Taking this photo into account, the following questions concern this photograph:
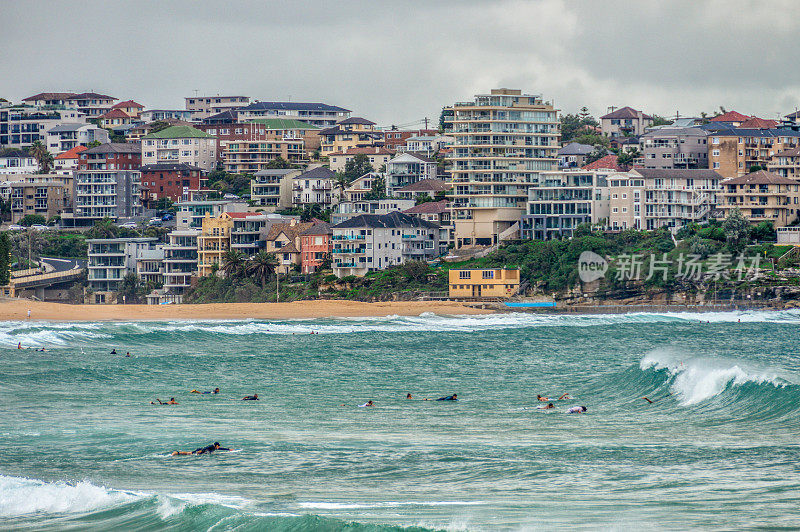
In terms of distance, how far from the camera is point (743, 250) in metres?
102

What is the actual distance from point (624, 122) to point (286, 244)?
232ft

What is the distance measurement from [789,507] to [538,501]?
5.16 m

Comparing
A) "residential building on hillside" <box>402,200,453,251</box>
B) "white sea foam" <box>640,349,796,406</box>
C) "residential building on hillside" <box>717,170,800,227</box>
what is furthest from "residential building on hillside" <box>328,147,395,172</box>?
"white sea foam" <box>640,349,796,406</box>

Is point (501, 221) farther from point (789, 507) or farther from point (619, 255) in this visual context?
point (789, 507)

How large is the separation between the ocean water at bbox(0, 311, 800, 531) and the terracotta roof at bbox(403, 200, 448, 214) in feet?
154

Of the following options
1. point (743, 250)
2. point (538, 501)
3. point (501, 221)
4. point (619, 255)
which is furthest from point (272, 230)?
point (538, 501)

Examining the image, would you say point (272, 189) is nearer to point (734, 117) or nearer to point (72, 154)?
point (72, 154)

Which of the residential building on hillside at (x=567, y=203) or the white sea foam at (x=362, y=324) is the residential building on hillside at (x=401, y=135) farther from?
the white sea foam at (x=362, y=324)

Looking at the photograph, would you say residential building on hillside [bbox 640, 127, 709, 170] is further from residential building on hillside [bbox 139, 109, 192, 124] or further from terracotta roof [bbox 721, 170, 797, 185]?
residential building on hillside [bbox 139, 109, 192, 124]

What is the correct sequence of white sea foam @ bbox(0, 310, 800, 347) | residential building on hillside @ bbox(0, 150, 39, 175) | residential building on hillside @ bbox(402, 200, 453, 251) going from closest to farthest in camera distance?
white sea foam @ bbox(0, 310, 800, 347) → residential building on hillside @ bbox(402, 200, 453, 251) → residential building on hillside @ bbox(0, 150, 39, 175)

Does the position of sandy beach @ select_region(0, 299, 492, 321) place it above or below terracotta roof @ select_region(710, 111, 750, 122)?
below

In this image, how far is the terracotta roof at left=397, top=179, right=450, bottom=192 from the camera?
12750 centimetres

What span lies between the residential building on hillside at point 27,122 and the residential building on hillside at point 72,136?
822cm

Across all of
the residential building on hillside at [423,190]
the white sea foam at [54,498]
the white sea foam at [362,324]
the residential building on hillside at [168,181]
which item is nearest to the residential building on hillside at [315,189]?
the residential building on hillside at [423,190]
